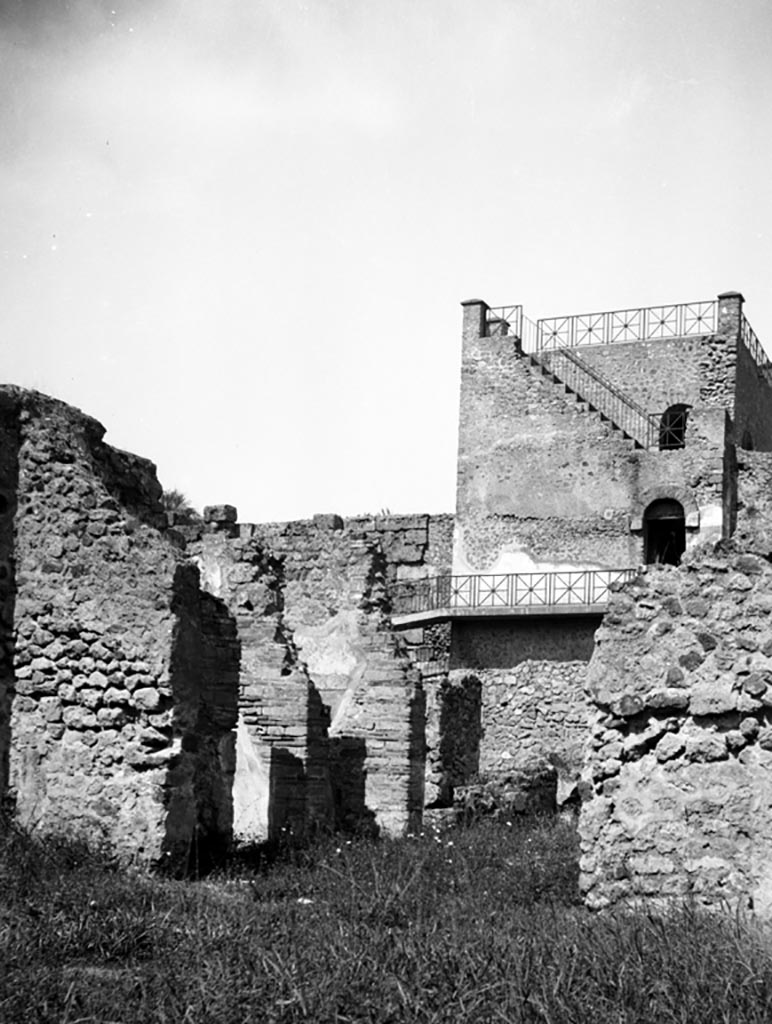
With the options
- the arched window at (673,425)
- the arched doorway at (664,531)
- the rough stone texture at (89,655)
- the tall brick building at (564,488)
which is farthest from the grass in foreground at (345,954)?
the arched window at (673,425)

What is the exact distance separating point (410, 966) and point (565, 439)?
23.1m

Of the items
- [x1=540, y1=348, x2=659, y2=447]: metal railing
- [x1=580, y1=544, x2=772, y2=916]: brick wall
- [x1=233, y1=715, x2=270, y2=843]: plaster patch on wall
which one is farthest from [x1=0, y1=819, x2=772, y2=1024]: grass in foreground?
[x1=540, y1=348, x2=659, y2=447]: metal railing

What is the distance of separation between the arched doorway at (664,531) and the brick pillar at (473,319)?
583 cm

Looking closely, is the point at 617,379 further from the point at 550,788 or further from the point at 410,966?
the point at 410,966

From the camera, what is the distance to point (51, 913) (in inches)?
291

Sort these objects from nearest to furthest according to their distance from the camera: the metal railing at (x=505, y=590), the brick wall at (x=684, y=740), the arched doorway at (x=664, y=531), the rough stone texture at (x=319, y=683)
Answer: the brick wall at (x=684, y=740) < the rough stone texture at (x=319, y=683) < the metal railing at (x=505, y=590) < the arched doorway at (x=664, y=531)

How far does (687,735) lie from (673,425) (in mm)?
23476

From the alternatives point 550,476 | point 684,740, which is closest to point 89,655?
point 684,740

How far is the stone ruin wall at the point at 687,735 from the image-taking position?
7.80 meters

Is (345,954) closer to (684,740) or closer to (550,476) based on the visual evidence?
(684,740)

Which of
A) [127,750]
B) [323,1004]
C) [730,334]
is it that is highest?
[730,334]

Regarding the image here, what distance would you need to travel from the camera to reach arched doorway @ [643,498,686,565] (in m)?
27.4

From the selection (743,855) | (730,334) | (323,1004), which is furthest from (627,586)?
(730,334)

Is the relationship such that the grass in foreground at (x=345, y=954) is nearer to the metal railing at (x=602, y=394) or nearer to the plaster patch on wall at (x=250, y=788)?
the plaster patch on wall at (x=250, y=788)
